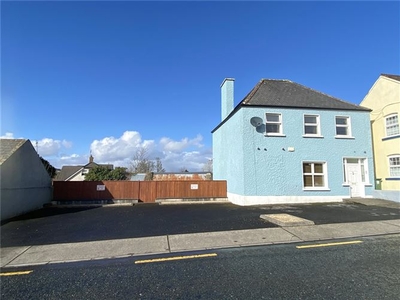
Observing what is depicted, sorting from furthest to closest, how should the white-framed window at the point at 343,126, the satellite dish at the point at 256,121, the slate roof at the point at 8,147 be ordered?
the white-framed window at the point at 343,126
the satellite dish at the point at 256,121
the slate roof at the point at 8,147

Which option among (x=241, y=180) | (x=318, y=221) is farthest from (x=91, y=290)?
(x=241, y=180)

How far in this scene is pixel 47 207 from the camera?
1722 centimetres

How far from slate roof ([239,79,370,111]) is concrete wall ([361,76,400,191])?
106 inches

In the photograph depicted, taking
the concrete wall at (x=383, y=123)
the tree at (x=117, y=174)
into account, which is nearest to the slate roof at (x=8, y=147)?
the tree at (x=117, y=174)

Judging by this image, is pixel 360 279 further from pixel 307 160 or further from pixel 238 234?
pixel 307 160

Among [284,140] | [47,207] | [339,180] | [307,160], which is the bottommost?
[47,207]

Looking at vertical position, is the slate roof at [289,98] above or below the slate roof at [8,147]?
above

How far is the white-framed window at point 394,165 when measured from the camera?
57.3 ft

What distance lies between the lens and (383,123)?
18.8m

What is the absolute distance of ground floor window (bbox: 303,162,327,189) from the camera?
643 inches

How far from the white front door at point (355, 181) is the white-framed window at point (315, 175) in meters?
1.78

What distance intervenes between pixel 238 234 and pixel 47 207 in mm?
15019

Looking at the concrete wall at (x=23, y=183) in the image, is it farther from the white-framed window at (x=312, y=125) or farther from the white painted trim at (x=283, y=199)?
the white-framed window at (x=312, y=125)

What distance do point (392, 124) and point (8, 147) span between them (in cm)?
2502
